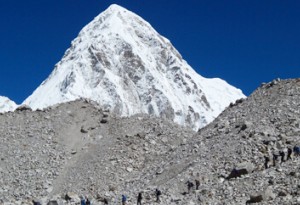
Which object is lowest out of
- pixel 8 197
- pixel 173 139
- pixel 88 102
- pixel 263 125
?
pixel 8 197

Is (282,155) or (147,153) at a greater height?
(147,153)

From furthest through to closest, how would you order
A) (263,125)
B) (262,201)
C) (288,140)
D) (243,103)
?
1. (243,103)
2. (263,125)
3. (288,140)
4. (262,201)

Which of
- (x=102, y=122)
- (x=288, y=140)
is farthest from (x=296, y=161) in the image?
(x=102, y=122)

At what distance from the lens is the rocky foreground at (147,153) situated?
3167 centimetres

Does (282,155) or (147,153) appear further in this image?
(147,153)

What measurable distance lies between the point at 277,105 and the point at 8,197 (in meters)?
19.9

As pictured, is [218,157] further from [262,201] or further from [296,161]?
[262,201]

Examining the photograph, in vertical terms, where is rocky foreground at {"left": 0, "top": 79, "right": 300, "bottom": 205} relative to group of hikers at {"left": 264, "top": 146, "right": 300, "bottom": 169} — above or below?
above

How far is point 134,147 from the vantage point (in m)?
47.4

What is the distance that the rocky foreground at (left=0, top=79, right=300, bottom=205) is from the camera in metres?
31.7

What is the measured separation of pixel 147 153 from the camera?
155 feet

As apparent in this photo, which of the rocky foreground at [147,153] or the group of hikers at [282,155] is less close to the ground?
the rocky foreground at [147,153]

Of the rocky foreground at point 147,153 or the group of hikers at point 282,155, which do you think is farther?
the group of hikers at point 282,155

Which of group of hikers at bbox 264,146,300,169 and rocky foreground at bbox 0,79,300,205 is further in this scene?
group of hikers at bbox 264,146,300,169
